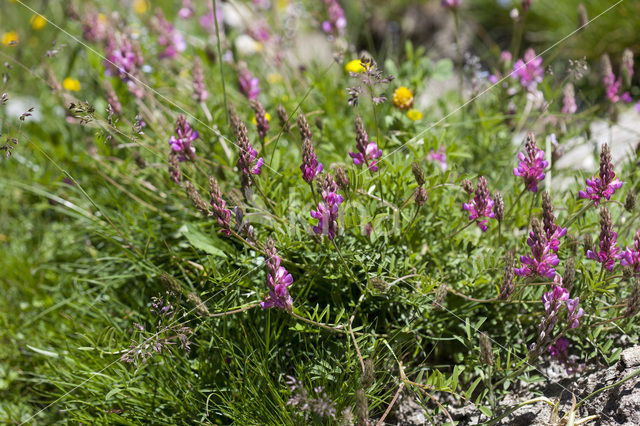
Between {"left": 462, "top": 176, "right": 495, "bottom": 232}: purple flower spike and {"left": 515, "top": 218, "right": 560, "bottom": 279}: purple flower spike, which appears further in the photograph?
{"left": 462, "top": 176, "right": 495, "bottom": 232}: purple flower spike

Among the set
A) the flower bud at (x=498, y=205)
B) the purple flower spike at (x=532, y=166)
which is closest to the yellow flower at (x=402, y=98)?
the purple flower spike at (x=532, y=166)

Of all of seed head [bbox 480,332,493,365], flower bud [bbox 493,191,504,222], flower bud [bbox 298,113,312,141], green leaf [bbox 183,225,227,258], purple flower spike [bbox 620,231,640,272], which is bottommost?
green leaf [bbox 183,225,227,258]

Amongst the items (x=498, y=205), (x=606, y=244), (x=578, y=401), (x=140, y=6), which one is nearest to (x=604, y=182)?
(x=606, y=244)

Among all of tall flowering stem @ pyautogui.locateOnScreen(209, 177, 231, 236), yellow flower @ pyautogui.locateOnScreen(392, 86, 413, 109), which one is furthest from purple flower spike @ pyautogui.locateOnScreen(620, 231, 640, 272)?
tall flowering stem @ pyautogui.locateOnScreen(209, 177, 231, 236)

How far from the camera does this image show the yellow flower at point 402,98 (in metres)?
2.62

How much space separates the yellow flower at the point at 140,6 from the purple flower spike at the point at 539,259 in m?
4.91

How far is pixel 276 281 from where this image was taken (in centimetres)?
176

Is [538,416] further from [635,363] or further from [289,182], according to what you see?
[289,182]

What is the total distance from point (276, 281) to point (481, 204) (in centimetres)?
76

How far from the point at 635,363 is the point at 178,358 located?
1.64 metres

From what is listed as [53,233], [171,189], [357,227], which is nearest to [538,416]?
[357,227]

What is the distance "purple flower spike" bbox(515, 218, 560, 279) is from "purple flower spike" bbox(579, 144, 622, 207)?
Answer: 266mm

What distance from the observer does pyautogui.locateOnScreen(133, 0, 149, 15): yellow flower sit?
568 centimetres

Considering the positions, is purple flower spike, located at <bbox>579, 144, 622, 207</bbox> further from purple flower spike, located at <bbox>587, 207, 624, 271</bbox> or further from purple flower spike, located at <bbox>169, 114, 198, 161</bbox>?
purple flower spike, located at <bbox>169, 114, 198, 161</bbox>
